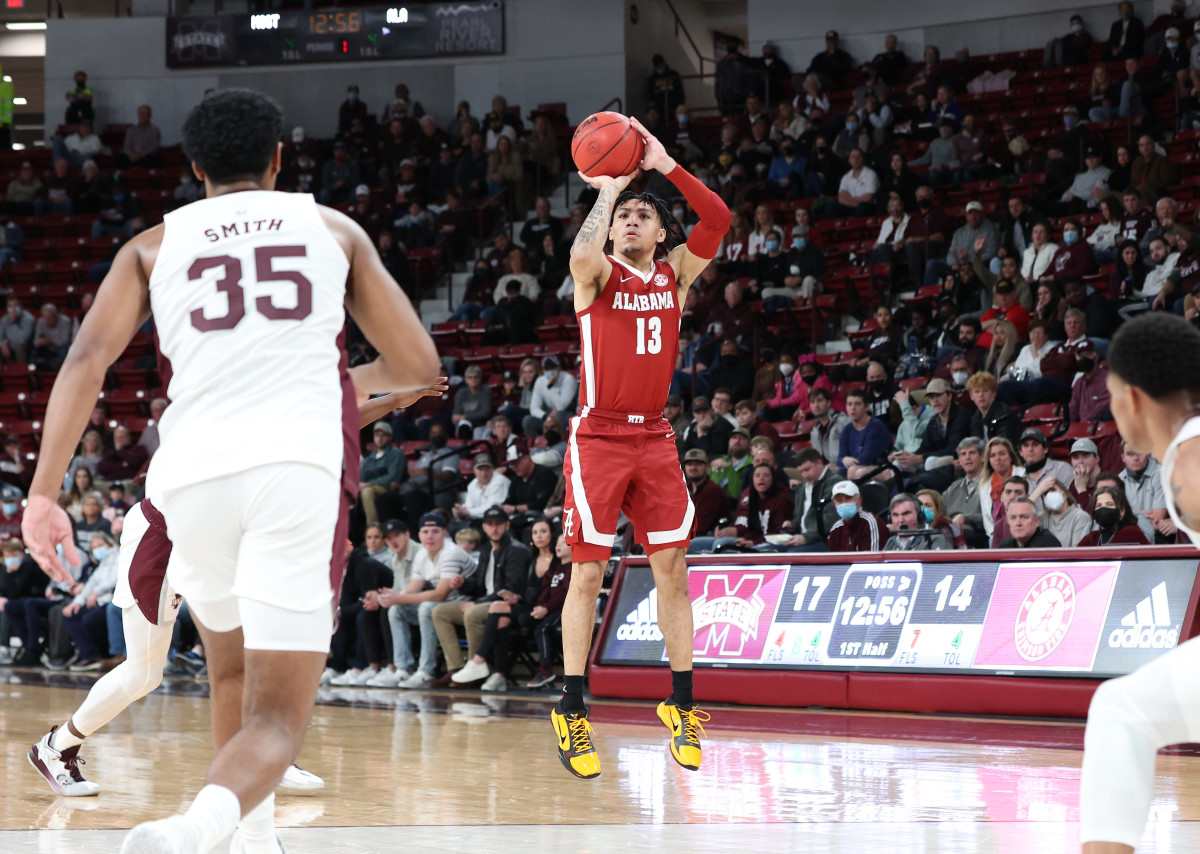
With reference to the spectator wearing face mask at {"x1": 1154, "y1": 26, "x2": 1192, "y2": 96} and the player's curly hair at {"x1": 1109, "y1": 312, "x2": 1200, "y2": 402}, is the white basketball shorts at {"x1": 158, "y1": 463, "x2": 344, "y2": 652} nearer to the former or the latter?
the player's curly hair at {"x1": 1109, "y1": 312, "x2": 1200, "y2": 402}

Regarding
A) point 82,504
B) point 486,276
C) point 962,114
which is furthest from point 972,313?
point 82,504

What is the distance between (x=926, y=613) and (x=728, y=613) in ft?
4.97

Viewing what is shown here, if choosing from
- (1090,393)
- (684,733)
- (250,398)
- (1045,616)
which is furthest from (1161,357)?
(1090,393)

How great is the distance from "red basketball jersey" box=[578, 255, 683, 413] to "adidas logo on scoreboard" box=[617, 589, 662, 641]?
412cm

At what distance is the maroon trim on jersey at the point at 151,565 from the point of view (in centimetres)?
499

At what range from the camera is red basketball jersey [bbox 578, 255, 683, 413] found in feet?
20.0

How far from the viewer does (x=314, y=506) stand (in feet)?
9.74

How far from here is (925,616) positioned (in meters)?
8.82

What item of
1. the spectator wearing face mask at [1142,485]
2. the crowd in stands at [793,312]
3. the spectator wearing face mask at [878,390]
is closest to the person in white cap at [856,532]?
the crowd in stands at [793,312]

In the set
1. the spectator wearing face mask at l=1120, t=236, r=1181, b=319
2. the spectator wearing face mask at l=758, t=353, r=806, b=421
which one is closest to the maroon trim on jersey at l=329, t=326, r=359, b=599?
the spectator wearing face mask at l=1120, t=236, r=1181, b=319

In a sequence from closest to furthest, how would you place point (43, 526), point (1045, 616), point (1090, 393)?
point (43, 526) < point (1045, 616) < point (1090, 393)

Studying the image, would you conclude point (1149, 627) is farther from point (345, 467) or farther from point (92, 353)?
point (92, 353)

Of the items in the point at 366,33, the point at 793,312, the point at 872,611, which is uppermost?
the point at 366,33

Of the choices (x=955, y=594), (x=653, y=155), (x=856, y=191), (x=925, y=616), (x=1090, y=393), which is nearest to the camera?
(x=653, y=155)
